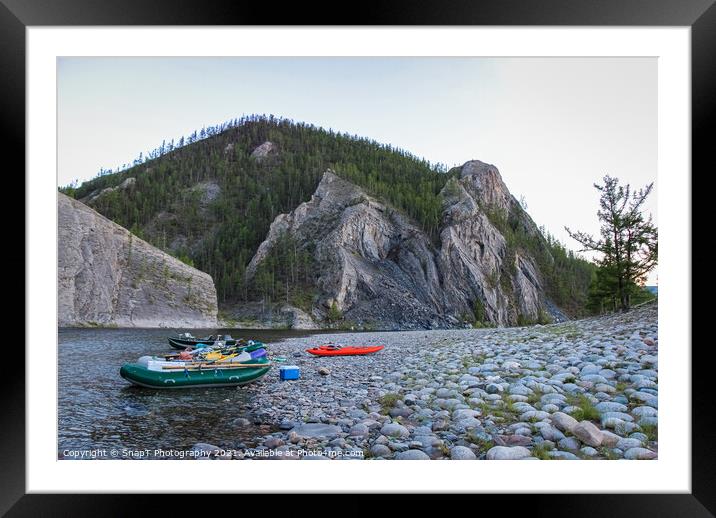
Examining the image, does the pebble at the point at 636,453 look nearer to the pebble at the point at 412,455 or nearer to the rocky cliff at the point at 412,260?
the pebble at the point at 412,455

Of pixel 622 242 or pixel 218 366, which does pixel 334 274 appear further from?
pixel 622 242

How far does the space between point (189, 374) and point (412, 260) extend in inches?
166

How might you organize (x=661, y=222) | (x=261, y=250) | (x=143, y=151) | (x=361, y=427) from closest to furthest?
(x=661, y=222), (x=361, y=427), (x=143, y=151), (x=261, y=250)

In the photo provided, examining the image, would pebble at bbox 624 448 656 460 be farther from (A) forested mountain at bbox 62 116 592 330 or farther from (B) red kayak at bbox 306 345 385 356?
(B) red kayak at bbox 306 345 385 356

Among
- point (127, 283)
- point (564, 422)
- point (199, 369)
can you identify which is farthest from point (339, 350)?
point (127, 283)

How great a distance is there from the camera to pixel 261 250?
583cm

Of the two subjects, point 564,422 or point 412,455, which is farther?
point 564,422

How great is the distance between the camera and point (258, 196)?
20.3 feet

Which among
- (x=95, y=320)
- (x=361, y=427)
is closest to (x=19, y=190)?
(x=361, y=427)

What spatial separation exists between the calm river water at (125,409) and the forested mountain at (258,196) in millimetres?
1928

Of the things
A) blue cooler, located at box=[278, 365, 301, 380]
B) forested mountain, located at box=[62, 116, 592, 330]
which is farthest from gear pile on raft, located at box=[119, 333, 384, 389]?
forested mountain, located at box=[62, 116, 592, 330]

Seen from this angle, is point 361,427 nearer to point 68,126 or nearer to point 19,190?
point 19,190

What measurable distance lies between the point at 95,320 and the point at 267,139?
3.39m
